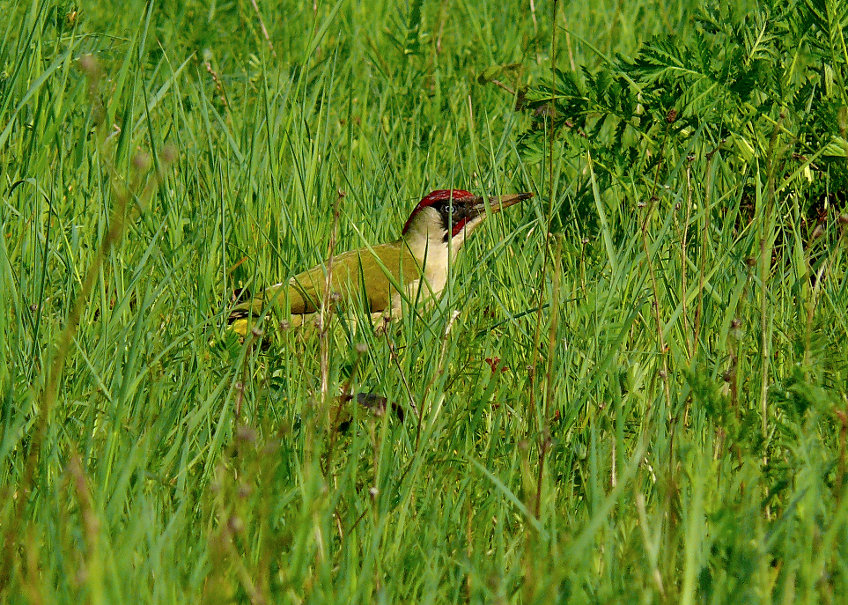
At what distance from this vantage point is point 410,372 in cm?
302

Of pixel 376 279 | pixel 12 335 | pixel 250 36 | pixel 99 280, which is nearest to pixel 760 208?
pixel 376 279

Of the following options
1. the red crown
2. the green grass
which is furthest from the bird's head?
the green grass

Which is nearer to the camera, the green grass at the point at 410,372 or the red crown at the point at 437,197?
the green grass at the point at 410,372

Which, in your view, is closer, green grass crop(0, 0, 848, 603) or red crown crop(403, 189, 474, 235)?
green grass crop(0, 0, 848, 603)

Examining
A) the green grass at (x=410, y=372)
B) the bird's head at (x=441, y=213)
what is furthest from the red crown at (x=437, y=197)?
the green grass at (x=410, y=372)

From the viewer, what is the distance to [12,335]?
9.34 ft

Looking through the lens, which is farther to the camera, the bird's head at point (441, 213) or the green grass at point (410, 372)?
the bird's head at point (441, 213)

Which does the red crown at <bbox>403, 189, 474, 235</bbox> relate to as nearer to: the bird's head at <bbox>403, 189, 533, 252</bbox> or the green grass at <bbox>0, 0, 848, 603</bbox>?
the bird's head at <bbox>403, 189, 533, 252</bbox>

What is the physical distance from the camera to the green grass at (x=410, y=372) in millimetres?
1891

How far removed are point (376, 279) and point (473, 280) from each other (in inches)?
25.4

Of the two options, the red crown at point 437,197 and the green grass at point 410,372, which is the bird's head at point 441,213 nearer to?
the red crown at point 437,197

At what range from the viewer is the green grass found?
6.20ft

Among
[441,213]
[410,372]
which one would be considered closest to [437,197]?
[441,213]

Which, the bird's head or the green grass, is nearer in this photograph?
the green grass
